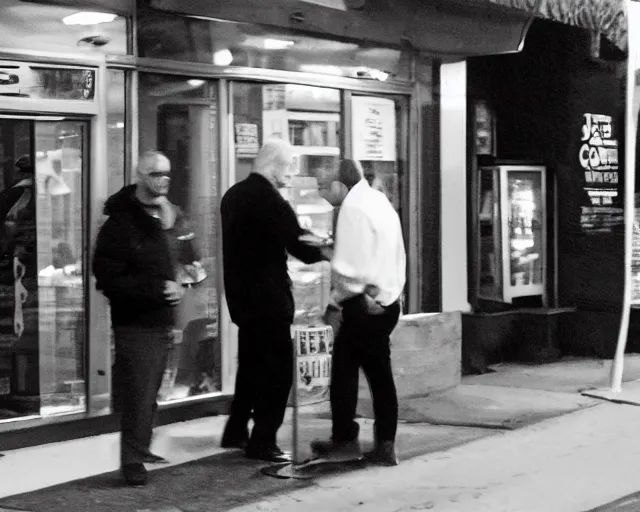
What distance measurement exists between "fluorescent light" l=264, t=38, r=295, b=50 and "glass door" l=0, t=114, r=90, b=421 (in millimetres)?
1820

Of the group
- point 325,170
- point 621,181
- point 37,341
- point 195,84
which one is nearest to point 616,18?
point 621,181

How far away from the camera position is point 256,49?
984 cm

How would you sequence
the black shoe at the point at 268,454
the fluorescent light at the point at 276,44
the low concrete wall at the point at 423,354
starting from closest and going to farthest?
the black shoe at the point at 268,454 < the fluorescent light at the point at 276,44 < the low concrete wall at the point at 423,354

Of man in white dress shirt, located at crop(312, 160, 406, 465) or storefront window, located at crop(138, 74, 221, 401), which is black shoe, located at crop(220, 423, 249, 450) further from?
storefront window, located at crop(138, 74, 221, 401)

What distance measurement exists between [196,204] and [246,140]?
0.62 meters

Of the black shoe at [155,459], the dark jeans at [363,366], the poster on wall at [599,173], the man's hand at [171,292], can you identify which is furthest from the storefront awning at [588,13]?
the black shoe at [155,459]

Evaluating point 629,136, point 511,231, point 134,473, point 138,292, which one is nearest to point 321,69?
point 629,136

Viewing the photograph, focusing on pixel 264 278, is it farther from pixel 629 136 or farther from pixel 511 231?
pixel 511 231

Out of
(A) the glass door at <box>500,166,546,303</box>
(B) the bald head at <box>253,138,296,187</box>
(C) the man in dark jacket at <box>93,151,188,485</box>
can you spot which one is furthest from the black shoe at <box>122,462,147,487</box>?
(A) the glass door at <box>500,166,546,303</box>

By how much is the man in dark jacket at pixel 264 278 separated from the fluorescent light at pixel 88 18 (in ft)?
5.34

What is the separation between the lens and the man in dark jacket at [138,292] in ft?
23.3

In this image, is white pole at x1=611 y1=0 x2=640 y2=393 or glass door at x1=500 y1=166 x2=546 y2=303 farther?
glass door at x1=500 y1=166 x2=546 y2=303

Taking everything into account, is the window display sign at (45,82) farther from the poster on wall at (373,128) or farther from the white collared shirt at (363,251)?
the poster on wall at (373,128)

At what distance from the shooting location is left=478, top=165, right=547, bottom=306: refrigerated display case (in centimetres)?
1252
